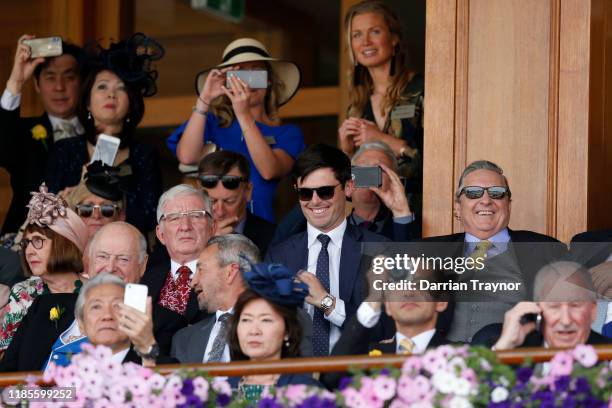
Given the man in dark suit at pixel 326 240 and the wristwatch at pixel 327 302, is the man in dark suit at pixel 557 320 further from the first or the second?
the man in dark suit at pixel 326 240

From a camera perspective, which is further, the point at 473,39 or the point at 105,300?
the point at 473,39

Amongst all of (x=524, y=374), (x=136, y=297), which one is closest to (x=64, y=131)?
(x=136, y=297)

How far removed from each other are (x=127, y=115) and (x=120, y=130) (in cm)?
9

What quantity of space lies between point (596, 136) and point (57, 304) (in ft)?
8.33

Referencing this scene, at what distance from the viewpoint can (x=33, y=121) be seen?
27.5ft

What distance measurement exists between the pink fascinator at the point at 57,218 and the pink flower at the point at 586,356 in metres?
2.86

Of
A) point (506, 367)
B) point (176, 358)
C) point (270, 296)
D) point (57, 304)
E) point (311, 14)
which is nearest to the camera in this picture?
point (506, 367)

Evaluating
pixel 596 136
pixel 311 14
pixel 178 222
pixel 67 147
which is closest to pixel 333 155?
pixel 178 222

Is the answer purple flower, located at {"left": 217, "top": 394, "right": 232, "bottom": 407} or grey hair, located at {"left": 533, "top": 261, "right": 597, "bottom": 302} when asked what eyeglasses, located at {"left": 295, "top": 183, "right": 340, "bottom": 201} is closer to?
grey hair, located at {"left": 533, "top": 261, "right": 597, "bottom": 302}

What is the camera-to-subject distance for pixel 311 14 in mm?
11078

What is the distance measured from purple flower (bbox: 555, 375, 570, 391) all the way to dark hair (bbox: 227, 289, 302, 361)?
107 centimetres

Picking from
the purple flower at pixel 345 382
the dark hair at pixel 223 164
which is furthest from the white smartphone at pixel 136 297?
the dark hair at pixel 223 164

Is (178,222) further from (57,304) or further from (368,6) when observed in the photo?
(368,6)

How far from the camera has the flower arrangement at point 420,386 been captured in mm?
4801
